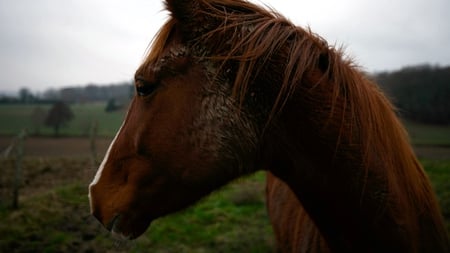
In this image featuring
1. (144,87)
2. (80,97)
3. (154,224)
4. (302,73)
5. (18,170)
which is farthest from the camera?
(80,97)

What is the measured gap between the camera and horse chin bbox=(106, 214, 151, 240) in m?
1.79

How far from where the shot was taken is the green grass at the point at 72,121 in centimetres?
2879

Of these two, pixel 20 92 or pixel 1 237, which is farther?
pixel 20 92

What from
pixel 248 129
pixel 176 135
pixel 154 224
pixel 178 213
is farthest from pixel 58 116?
pixel 248 129

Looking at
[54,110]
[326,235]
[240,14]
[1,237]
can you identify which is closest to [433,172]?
[326,235]

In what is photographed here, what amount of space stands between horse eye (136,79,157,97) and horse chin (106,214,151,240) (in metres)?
0.67

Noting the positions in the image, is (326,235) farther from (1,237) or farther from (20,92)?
(20,92)

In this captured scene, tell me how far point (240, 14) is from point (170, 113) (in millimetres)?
642

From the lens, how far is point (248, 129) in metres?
1.72

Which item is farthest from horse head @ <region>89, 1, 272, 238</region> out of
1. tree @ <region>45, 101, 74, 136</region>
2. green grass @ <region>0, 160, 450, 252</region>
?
tree @ <region>45, 101, 74, 136</region>

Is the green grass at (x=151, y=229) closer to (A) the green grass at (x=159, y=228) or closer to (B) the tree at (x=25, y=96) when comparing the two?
(A) the green grass at (x=159, y=228)

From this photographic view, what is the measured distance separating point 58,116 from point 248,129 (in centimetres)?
3195

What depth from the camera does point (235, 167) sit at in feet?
5.84

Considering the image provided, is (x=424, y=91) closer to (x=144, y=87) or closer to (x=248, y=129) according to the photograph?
(x=248, y=129)
